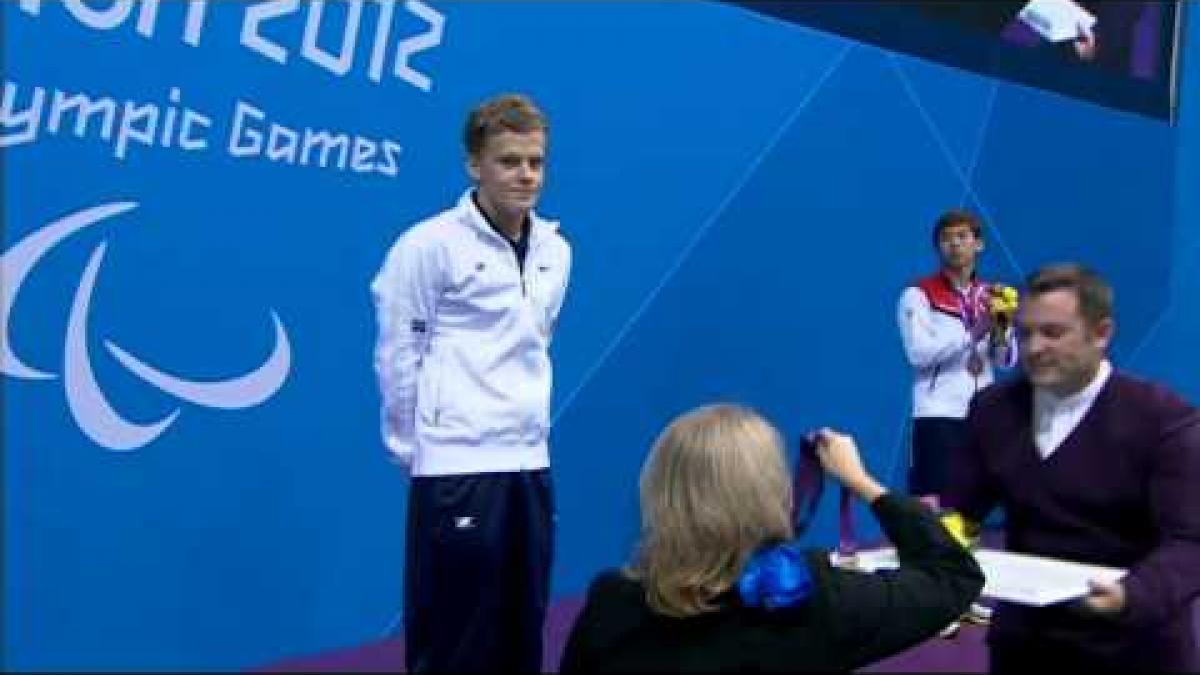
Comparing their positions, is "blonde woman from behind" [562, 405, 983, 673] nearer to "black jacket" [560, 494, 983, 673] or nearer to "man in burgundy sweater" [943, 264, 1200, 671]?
"black jacket" [560, 494, 983, 673]

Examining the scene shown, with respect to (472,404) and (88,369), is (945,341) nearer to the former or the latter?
(472,404)

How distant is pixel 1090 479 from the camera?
2.09m

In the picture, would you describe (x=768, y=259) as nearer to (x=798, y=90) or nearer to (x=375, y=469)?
(x=798, y=90)

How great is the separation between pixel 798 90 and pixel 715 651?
387cm

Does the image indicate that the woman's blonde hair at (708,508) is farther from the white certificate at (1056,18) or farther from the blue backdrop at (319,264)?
the white certificate at (1056,18)

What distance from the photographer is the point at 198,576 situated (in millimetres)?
3561

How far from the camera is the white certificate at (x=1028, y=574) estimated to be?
1795mm

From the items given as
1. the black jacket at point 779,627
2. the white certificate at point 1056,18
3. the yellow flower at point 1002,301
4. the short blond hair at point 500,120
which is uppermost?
the white certificate at point 1056,18

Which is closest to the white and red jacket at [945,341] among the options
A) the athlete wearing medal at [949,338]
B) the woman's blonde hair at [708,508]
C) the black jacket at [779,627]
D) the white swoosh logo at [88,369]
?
the athlete wearing medal at [949,338]

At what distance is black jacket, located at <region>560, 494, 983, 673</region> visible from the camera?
1.61 meters

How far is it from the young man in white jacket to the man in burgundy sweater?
1057 mm

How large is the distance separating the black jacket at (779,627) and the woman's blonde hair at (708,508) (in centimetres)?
3

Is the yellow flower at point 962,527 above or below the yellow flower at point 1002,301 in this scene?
below

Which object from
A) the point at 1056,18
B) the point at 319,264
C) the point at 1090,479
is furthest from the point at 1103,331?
the point at 1056,18
